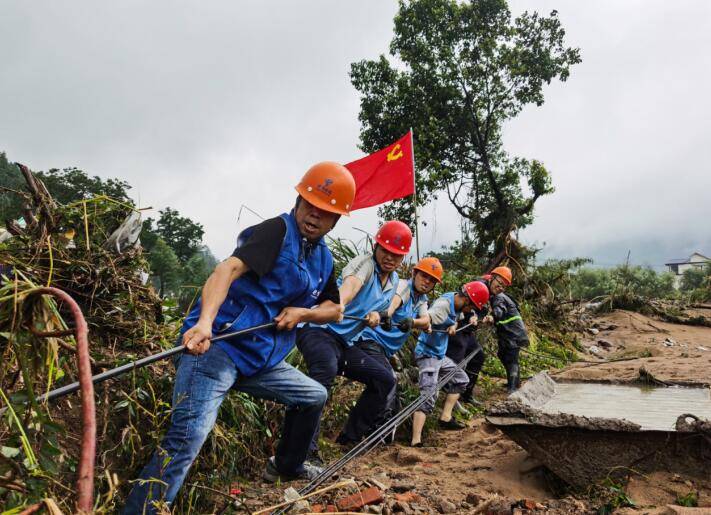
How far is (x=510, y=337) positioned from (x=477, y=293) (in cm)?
147

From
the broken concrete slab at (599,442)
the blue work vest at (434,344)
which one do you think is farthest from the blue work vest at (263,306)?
the blue work vest at (434,344)

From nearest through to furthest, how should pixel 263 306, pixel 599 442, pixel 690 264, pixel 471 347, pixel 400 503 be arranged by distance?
1. pixel 263 306
2. pixel 400 503
3. pixel 599 442
4. pixel 471 347
5. pixel 690 264

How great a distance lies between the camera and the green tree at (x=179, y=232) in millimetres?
43375

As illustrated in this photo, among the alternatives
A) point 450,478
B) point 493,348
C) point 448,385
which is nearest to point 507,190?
point 493,348

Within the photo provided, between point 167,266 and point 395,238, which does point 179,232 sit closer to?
point 167,266

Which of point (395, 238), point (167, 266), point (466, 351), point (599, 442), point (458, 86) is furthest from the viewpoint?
point (167, 266)

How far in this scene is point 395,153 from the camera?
8.71m

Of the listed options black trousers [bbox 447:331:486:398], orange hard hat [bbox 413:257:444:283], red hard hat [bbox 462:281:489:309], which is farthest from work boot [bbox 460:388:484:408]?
orange hard hat [bbox 413:257:444:283]

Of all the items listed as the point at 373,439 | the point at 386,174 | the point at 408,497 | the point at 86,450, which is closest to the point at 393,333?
the point at 373,439

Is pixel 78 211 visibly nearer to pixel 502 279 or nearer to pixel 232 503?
pixel 232 503

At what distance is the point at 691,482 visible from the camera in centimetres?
320

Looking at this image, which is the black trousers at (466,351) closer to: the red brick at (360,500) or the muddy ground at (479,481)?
the muddy ground at (479,481)

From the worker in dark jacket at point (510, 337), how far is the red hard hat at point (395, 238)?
3195mm

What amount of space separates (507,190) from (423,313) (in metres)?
14.1
